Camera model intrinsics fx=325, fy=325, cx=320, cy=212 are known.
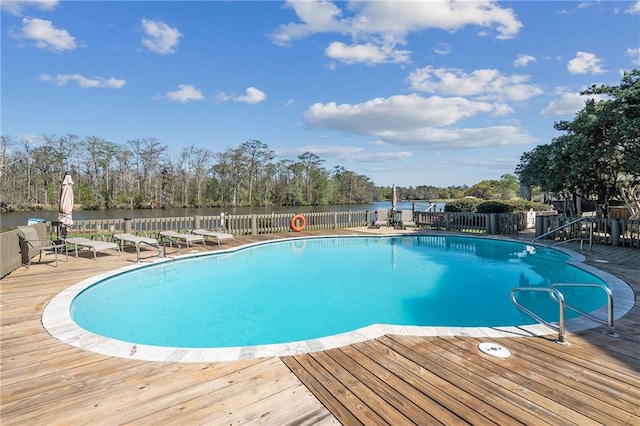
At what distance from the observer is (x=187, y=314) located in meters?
5.19

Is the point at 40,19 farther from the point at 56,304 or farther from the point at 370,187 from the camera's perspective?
the point at 370,187

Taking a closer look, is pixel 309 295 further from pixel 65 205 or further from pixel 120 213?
pixel 120 213

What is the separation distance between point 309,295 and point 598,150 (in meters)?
9.45

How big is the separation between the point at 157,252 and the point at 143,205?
36541 millimetres

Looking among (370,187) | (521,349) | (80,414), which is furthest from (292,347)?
(370,187)

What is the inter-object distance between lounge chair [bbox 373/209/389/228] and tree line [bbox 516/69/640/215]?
5.37 m

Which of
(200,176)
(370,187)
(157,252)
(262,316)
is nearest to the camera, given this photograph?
(262,316)

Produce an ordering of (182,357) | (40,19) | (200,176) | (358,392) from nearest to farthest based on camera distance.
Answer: (358,392), (182,357), (40,19), (200,176)

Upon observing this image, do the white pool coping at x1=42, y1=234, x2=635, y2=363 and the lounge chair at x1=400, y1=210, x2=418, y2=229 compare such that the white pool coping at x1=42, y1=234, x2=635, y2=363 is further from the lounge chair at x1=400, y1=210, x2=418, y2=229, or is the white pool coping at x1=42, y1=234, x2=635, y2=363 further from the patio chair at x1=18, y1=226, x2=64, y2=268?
the lounge chair at x1=400, y1=210, x2=418, y2=229

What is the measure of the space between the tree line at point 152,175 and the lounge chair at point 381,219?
1302 inches

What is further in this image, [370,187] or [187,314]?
[370,187]

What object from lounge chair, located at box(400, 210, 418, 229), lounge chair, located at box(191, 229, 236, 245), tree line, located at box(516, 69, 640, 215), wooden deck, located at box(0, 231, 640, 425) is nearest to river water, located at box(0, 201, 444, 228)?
lounge chair, located at box(400, 210, 418, 229)

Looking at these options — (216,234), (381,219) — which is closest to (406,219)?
(381,219)

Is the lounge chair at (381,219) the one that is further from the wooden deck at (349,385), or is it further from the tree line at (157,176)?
the tree line at (157,176)
